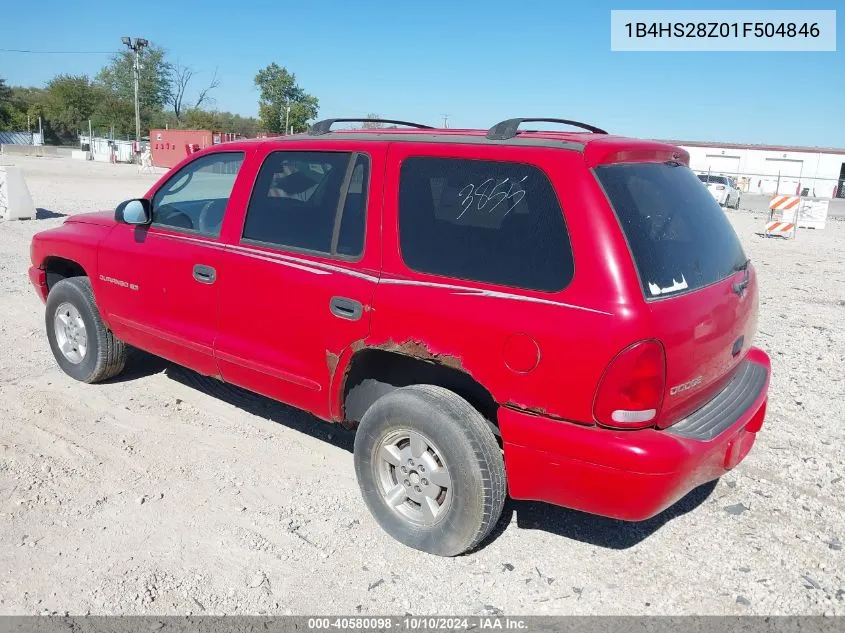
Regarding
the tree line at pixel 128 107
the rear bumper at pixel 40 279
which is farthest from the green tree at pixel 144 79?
the rear bumper at pixel 40 279

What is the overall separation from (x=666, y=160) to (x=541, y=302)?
1.08m

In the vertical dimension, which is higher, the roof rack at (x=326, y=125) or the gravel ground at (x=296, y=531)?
the roof rack at (x=326, y=125)

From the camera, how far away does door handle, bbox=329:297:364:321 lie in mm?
A: 3273

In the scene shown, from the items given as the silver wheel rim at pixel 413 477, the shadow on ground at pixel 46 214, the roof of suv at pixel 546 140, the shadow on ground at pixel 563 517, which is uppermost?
the shadow on ground at pixel 46 214

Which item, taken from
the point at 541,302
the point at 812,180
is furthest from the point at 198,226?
the point at 812,180

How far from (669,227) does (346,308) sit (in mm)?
1494

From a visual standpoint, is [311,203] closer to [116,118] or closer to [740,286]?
[740,286]

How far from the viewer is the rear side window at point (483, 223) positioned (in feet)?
9.21

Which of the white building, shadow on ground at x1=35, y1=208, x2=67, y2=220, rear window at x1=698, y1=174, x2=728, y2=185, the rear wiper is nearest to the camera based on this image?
the rear wiper

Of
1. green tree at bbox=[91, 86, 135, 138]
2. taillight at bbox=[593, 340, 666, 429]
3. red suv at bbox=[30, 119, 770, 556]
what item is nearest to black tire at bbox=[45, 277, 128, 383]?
red suv at bbox=[30, 119, 770, 556]

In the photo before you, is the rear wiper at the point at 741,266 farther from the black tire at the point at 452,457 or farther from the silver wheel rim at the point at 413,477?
the silver wheel rim at the point at 413,477

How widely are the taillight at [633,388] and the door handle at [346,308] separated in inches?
47.0

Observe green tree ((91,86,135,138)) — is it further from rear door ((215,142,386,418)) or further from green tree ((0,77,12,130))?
rear door ((215,142,386,418))

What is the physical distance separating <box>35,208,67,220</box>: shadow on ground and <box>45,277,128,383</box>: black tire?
36.0 feet
